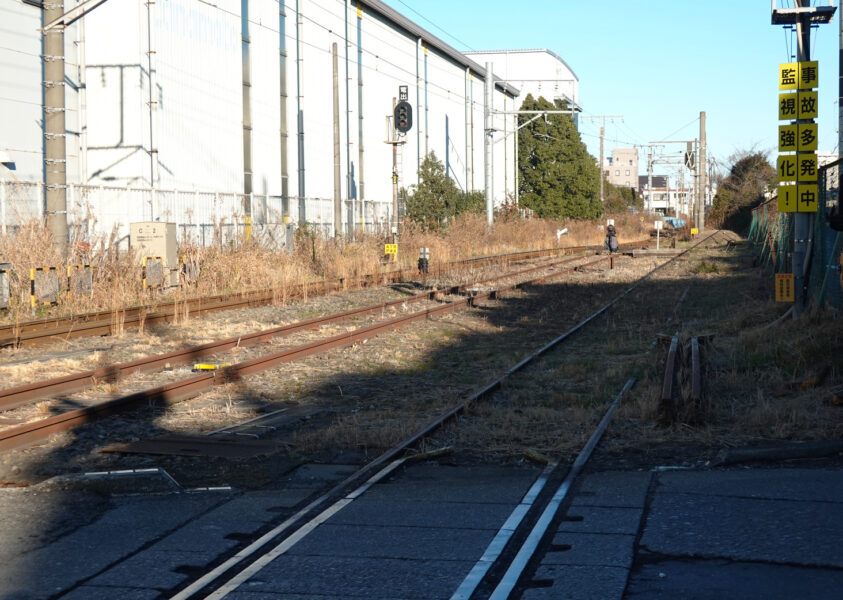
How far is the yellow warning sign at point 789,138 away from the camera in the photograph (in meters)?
13.2

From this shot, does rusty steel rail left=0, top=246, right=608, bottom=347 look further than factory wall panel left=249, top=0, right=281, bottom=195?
No

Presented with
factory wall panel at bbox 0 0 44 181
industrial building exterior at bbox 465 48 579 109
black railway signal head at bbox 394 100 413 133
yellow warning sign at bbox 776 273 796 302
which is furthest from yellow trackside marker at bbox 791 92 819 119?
industrial building exterior at bbox 465 48 579 109

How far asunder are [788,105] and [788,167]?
0.90 m

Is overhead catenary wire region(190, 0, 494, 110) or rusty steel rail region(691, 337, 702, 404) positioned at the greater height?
overhead catenary wire region(190, 0, 494, 110)

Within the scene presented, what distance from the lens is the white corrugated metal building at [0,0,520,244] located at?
80.4 feet

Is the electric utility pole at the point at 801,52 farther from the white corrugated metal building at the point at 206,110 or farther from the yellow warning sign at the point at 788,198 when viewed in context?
the white corrugated metal building at the point at 206,110

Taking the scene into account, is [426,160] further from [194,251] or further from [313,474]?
[313,474]

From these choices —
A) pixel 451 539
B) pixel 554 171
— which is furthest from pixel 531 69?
pixel 451 539

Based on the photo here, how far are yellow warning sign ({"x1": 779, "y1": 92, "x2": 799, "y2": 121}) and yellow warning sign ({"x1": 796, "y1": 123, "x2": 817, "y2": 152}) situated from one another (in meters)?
0.21

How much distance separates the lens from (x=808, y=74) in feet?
43.0

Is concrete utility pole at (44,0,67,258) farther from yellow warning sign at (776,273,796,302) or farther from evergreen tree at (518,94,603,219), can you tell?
evergreen tree at (518,94,603,219)

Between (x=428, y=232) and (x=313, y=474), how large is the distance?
106 feet

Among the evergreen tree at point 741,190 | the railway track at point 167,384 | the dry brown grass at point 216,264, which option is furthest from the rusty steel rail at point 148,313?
the evergreen tree at point 741,190

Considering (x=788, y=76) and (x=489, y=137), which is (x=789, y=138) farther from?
(x=489, y=137)
